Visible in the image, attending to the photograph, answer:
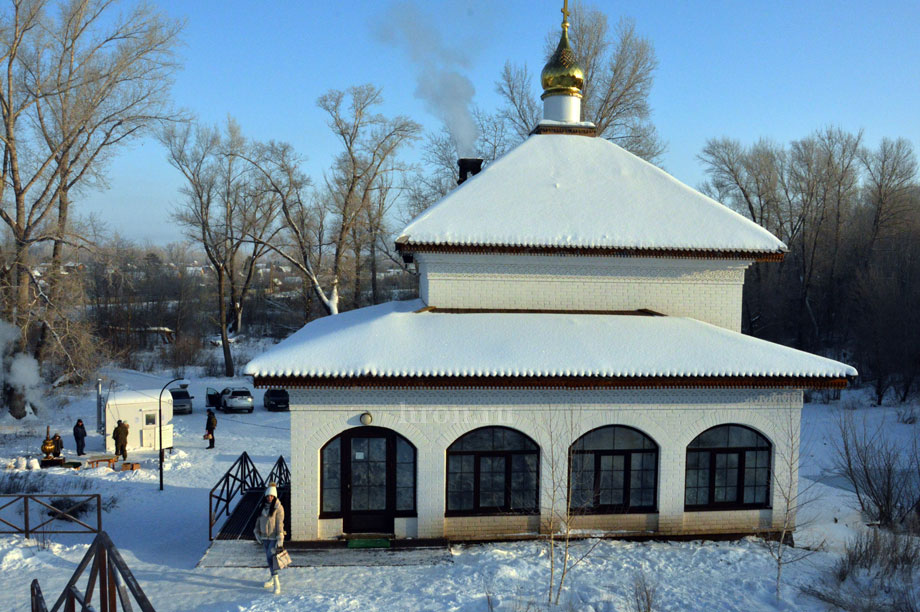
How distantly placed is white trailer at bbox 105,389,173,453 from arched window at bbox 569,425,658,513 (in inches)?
624

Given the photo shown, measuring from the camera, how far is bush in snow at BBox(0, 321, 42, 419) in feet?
83.6

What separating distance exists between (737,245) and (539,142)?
5.45m

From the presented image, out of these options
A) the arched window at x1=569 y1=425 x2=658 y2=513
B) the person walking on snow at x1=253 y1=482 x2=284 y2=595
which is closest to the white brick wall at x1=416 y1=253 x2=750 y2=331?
the arched window at x1=569 y1=425 x2=658 y2=513

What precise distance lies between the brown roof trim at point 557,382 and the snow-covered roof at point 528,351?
0.33 ft

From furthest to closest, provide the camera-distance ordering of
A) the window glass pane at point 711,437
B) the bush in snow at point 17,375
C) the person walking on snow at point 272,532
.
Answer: the bush in snow at point 17,375 → the window glass pane at point 711,437 → the person walking on snow at point 272,532

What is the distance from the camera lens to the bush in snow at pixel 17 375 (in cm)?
2548

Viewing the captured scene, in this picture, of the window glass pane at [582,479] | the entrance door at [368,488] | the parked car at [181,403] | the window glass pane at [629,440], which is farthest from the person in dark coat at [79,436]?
the window glass pane at [629,440]

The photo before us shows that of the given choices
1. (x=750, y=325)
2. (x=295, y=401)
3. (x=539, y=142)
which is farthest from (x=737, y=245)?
(x=750, y=325)

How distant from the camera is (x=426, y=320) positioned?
12.2 metres

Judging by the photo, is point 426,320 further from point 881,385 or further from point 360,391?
point 881,385

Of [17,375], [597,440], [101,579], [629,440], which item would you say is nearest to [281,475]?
[597,440]

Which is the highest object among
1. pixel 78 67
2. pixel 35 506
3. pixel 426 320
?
pixel 78 67

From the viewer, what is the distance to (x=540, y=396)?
1116 cm

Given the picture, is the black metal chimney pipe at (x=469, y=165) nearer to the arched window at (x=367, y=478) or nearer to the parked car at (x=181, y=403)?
the arched window at (x=367, y=478)
